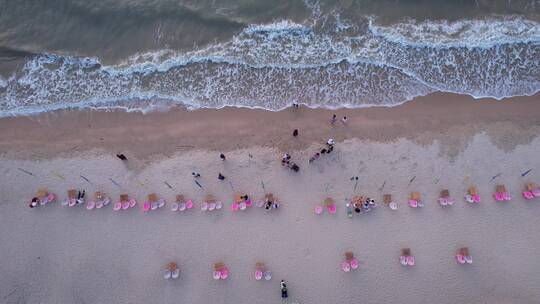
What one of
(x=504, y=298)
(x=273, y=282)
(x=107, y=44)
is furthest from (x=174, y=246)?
(x=504, y=298)

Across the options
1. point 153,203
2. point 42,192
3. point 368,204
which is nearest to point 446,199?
point 368,204

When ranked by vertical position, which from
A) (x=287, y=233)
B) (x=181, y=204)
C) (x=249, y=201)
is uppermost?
(x=249, y=201)

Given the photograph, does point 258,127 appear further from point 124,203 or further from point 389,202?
point 124,203

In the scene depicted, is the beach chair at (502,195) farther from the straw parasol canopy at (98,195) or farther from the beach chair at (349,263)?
the straw parasol canopy at (98,195)

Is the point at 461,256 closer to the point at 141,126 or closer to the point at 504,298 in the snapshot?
the point at 504,298

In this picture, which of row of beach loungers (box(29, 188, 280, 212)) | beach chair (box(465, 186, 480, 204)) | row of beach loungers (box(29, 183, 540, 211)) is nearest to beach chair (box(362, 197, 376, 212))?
row of beach loungers (box(29, 183, 540, 211))

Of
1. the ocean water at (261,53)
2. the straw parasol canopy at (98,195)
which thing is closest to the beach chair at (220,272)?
the straw parasol canopy at (98,195)
